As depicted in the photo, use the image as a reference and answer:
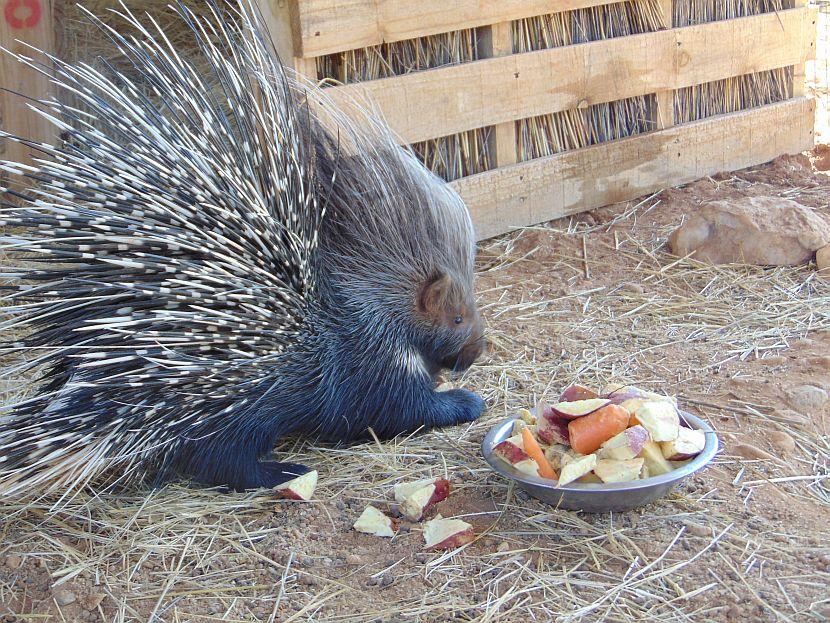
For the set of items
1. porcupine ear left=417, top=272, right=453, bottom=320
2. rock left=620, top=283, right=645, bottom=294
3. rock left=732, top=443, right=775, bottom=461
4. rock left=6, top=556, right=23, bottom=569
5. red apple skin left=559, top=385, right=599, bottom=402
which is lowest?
rock left=6, top=556, right=23, bottom=569

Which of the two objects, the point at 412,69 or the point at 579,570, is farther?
the point at 412,69

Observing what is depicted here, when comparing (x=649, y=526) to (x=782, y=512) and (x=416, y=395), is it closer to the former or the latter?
(x=782, y=512)

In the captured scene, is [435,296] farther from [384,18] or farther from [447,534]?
[384,18]

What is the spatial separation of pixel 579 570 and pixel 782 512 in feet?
1.94

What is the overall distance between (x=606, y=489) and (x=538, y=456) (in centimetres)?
22

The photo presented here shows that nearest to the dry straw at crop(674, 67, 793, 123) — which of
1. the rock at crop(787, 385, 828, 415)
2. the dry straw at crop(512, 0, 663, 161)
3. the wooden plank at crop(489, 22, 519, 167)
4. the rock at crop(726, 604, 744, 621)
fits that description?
the dry straw at crop(512, 0, 663, 161)

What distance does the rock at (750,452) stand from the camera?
2.67m

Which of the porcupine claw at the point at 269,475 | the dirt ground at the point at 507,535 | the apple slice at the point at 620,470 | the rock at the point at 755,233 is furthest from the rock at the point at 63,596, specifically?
the rock at the point at 755,233

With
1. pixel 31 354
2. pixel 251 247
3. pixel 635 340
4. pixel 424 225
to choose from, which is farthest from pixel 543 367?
pixel 31 354

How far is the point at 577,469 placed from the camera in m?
2.31

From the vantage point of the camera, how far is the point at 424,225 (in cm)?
304

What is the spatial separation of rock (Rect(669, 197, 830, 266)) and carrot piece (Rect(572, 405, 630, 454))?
2.07 m

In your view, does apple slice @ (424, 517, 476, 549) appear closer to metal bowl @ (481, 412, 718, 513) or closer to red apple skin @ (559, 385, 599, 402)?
metal bowl @ (481, 412, 718, 513)

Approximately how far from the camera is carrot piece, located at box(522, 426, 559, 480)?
7.88ft
